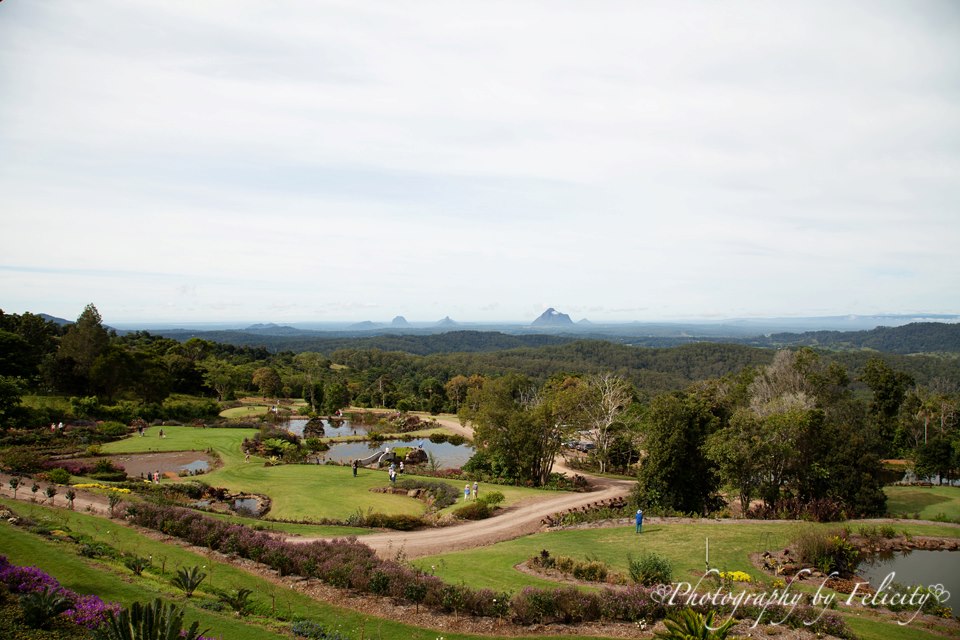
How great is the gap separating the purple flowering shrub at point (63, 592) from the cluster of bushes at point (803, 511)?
87.5ft

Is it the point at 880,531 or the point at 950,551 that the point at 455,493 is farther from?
the point at 950,551

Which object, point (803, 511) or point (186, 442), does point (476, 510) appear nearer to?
point (803, 511)

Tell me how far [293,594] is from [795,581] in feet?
54.5

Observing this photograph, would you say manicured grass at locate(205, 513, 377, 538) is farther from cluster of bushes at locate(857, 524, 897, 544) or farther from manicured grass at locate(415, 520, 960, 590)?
cluster of bushes at locate(857, 524, 897, 544)

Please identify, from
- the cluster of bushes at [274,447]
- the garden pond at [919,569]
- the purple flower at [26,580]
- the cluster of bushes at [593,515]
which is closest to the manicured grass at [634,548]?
the cluster of bushes at [593,515]

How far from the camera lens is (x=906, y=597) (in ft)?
51.6

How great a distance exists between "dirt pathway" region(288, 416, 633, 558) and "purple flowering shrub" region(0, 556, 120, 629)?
9400 millimetres

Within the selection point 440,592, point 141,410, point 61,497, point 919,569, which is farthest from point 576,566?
point 141,410

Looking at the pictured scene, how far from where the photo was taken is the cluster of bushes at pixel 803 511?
82.6 ft

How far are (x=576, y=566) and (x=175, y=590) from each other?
12232 mm

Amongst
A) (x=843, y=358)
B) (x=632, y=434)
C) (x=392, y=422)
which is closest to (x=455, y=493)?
(x=632, y=434)

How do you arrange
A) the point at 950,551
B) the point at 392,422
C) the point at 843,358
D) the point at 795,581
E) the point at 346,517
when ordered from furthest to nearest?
the point at 843,358
the point at 392,422
the point at 346,517
the point at 950,551
the point at 795,581

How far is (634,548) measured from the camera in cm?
2050

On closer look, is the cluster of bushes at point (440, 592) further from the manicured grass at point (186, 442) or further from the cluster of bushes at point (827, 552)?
the manicured grass at point (186, 442)
